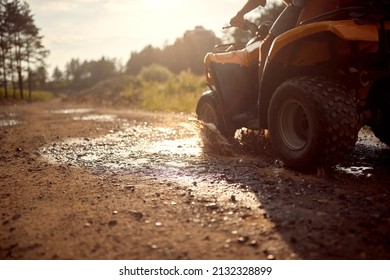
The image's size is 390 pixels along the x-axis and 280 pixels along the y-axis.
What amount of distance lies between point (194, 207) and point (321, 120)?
4.07ft

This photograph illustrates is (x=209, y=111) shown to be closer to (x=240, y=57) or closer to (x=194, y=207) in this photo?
(x=240, y=57)

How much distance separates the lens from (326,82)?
2924mm

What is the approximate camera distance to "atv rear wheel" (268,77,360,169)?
2744mm

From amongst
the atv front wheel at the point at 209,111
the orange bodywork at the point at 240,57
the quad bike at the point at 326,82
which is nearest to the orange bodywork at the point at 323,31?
the quad bike at the point at 326,82

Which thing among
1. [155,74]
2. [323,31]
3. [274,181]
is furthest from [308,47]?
[155,74]

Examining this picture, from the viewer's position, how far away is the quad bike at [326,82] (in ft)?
8.79

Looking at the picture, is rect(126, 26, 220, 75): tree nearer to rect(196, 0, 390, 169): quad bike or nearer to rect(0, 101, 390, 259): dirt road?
rect(0, 101, 390, 259): dirt road

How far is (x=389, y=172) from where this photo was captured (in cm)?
326

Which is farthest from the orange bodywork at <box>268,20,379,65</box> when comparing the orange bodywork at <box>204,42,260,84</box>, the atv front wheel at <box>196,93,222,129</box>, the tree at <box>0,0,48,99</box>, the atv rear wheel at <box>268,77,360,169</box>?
the tree at <box>0,0,48,99</box>

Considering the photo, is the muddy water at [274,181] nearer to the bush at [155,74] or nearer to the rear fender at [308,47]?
the rear fender at [308,47]
